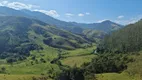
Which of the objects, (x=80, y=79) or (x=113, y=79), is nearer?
(x=113, y=79)

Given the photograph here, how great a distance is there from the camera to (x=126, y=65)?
193m

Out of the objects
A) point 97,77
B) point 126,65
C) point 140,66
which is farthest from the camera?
point 126,65

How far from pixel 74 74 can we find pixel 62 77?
8585mm

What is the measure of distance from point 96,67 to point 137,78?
5147 cm

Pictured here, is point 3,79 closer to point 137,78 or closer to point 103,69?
point 103,69

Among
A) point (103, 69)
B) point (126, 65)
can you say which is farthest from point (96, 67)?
point (126, 65)

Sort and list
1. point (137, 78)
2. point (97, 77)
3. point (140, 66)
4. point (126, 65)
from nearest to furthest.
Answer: point (137, 78) < point (97, 77) < point (140, 66) < point (126, 65)

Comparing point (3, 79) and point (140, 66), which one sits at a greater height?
point (140, 66)

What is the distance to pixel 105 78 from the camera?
158250mm

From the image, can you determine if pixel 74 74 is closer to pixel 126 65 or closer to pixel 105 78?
pixel 105 78

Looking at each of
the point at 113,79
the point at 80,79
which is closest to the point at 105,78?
the point at 113,79

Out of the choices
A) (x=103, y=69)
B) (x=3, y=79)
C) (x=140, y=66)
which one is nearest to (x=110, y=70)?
(x=103, y=69)

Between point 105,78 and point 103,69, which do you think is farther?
point 103,69

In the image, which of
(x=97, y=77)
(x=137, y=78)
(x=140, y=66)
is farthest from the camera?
(x=140, y=66)
